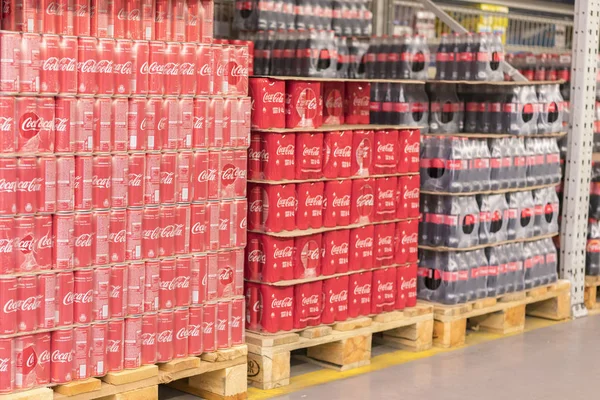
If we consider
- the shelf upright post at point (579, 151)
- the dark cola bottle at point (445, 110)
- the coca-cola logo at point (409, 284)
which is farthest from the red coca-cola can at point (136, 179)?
the shelf upright post at point (579, 151)

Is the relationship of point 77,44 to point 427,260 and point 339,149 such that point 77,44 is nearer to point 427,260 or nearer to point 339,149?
point 339,149

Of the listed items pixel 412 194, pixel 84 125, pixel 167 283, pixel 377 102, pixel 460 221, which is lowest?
pixel 167 283

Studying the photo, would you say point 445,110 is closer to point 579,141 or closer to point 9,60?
point 579,141

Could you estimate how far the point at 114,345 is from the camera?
525cm

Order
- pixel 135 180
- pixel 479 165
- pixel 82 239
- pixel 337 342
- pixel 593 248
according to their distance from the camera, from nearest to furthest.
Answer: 1. pixel 82 239
2. pixel 135 180
3. pixel 337 342
4. pixel 479 165
5. pixel 593 248

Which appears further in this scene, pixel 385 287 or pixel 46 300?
pixel 385 287

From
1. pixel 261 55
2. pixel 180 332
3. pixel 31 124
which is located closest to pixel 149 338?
pixel 180 332

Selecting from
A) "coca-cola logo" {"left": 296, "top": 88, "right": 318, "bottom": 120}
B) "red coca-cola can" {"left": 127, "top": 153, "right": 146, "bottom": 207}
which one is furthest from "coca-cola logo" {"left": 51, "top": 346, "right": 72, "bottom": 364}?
"coca-cola logo" {"left": 296, "top": 88, "right": 318, "bottom": 120}

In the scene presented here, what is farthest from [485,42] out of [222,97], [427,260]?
[222,97]

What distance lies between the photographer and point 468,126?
799 centimetres

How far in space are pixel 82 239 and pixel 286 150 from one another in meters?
1.53

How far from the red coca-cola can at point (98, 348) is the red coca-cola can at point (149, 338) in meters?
0.26

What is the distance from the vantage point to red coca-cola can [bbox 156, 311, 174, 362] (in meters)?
5.48

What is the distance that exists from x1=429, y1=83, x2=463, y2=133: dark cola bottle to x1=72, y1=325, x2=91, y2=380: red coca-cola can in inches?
146
